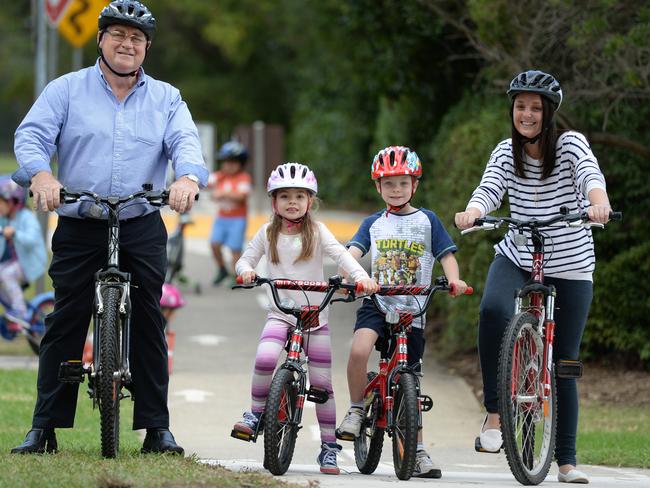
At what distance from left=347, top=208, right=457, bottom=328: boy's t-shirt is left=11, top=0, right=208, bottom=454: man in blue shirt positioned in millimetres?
1114

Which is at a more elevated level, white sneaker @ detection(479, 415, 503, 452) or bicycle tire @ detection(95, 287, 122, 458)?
bicycle tire @ detection(95, 287, 122, 458)

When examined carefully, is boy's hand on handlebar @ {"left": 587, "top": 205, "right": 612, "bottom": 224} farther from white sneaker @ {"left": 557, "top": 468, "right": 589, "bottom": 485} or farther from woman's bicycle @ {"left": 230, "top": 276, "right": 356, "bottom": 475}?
white sneaker @ {"left": 557, "top": 468, "right": 589, "bottom": 485}

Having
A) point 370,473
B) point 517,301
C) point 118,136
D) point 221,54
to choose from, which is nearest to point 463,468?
point 370,473

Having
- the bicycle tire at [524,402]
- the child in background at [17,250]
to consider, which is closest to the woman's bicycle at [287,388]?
the bicycle tire at [524,402]

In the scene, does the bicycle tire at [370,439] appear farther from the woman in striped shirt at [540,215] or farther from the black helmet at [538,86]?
the black helmet at [538,86]

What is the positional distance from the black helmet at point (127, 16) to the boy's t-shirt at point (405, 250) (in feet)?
5.22

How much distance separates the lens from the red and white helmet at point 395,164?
290 inches

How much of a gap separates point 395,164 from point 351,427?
1.38m

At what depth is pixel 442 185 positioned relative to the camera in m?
12.3

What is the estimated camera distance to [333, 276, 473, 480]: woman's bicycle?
271 inches

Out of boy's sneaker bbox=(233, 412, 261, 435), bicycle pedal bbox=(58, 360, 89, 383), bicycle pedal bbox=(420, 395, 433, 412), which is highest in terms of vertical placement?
bicycle pedal bbox=(58, 360, 89, 383)

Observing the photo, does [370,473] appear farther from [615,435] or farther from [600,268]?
[600,268]

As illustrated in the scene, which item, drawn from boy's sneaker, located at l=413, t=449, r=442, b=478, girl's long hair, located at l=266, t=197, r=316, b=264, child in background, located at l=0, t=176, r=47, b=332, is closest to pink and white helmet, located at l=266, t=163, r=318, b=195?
girl's long hair, located at l=266, t=197, r=316, b=264

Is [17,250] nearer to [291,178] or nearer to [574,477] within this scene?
[291,178]
